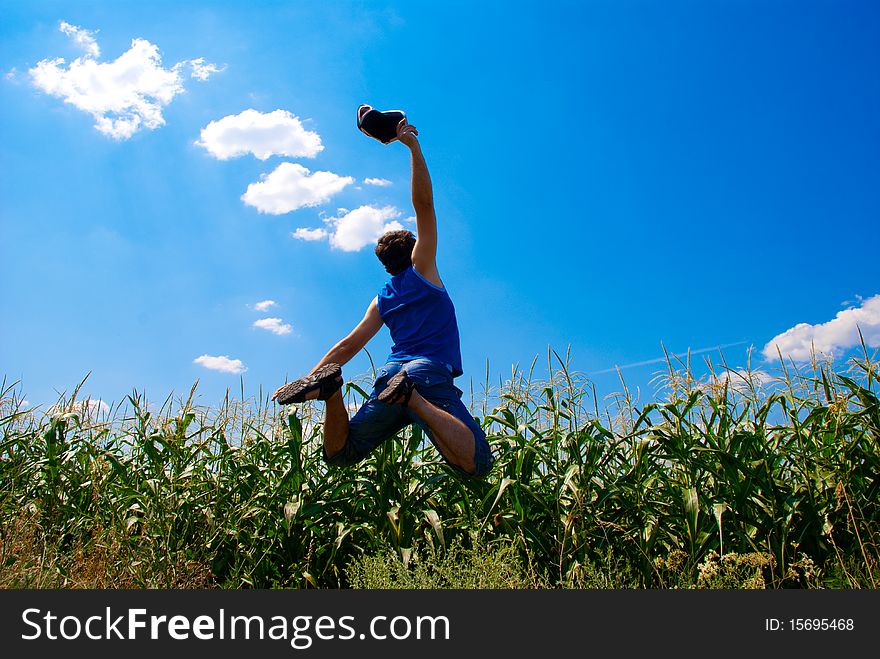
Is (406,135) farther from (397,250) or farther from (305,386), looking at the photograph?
(305,386)

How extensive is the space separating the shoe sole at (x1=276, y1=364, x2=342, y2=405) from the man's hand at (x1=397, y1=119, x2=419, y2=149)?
1376mm

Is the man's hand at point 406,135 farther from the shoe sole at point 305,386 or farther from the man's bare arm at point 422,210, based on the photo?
the shoe sole at point 305,386

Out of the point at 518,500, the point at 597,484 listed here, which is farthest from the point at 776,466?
the point at 518,500

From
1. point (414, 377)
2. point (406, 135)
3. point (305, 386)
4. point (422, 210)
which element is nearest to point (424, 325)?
point (414, 377)

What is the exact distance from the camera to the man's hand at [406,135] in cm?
382

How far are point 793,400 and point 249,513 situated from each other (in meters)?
3.99

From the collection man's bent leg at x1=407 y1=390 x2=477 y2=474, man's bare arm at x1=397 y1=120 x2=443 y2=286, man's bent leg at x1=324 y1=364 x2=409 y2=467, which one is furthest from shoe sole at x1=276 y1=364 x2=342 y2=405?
man's bare arm at x1=397 y1=120 x2=443 y2=286

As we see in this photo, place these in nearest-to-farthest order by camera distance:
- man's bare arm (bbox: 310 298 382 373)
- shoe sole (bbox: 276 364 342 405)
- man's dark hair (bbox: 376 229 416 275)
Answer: shoe sole (bbox: 276 364 342 405) → man's dark hair (bbox: 376 229 416 275) → man's bare arm (bbox: 310 298 382 373)

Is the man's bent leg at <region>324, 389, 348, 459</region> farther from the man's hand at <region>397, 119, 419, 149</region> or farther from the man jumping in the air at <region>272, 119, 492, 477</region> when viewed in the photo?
the man's hand at <region>397, 119, 419, 149</region>

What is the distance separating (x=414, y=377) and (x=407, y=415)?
0.81 ft

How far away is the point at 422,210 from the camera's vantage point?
372 cm

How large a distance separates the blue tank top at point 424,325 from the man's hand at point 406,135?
0.75 meters

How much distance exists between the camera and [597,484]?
15.0 feet

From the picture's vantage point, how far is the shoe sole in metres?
3.54
